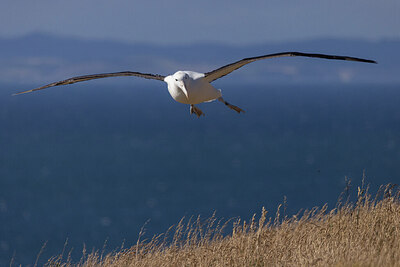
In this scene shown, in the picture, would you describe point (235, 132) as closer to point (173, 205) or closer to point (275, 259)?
point (173, 205)

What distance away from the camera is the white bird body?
852 centimetres

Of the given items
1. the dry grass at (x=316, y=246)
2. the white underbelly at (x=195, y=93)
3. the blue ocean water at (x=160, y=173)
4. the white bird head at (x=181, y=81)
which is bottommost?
the blue ocean water at (x=160, y=173)

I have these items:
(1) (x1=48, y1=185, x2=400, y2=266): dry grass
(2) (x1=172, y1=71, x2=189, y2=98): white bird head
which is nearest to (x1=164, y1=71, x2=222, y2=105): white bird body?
(2) (x1=172, y1=71, x2=189, y2=98): white bird head

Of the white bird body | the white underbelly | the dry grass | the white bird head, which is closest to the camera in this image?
the dry grass

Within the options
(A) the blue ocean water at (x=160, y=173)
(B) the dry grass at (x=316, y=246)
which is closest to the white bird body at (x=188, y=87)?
(B) the dry grass at (x=316, y=246)

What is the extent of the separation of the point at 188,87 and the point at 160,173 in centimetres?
9985

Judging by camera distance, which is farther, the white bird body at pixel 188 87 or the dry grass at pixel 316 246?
the white bird body at pixel 188 87

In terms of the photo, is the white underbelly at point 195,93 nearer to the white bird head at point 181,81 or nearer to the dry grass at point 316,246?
the white bird head at point 181,81

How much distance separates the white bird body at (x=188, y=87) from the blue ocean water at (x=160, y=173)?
4621 centimetres

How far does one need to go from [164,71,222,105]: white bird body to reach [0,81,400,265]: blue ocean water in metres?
46.2

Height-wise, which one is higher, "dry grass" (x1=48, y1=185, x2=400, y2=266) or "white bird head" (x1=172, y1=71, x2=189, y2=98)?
"white bird head" (x1=172, y1=71, x2=189, y2=98)

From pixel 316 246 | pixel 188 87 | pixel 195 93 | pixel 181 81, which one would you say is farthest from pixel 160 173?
pixel 316 246

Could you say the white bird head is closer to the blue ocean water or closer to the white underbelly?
the white underbelly

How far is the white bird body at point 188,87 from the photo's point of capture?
28.0ft
